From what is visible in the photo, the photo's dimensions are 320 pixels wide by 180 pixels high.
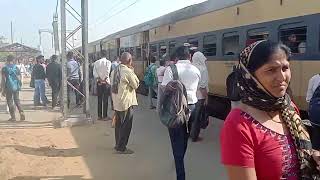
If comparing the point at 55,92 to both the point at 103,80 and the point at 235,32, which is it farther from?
the point at 235,32

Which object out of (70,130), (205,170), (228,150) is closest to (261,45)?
(228,150)

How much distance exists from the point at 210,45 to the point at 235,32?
173 centimetres

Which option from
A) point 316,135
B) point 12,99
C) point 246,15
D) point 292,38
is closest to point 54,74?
point 12,99

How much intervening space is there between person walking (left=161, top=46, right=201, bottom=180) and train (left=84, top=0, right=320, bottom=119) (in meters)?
1.30

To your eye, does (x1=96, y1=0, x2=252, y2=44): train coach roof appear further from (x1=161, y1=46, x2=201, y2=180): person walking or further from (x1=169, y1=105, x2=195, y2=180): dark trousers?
(x1=169, y1=105, x2=195, y2=180): dark trousers

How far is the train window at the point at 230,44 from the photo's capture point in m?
10.5

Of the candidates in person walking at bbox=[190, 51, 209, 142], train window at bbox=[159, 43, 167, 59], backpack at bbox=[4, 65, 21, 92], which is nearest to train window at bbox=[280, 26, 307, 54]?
person walking at bbox=[190, 51, 209, 142]

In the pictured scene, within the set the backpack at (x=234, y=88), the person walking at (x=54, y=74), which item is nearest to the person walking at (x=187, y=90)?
the backpack at (x=234, y=88)

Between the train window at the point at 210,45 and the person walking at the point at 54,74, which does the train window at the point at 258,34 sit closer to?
the train window at the point at 210,45

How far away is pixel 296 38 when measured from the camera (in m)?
7.98

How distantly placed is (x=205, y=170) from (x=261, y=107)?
4.55 metres

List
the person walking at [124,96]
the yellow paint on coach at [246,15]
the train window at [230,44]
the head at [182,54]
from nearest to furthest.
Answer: the head at [182,54] → the person walking at [124,96] → the yellow paint on coach at [246,15] → the train window at [230,44]

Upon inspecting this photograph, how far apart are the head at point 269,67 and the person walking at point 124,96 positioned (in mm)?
5505

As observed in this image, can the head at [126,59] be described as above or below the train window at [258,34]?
below
